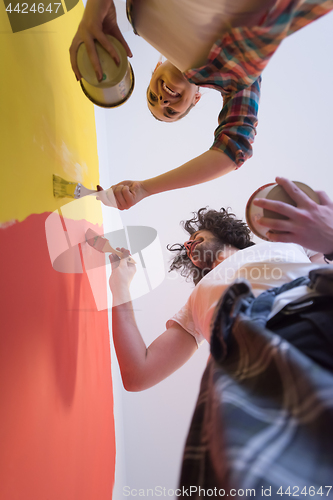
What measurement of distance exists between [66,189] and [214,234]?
69 centimetres

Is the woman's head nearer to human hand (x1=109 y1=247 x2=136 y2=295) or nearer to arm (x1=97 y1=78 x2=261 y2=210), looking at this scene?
arm (x1=97 y1=78 x2=261 y2=210)

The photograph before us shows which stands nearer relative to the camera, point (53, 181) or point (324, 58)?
point (53, 181)

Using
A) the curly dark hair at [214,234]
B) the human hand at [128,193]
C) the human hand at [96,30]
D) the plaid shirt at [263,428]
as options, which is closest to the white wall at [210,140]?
the curly dark hair at [214,234]

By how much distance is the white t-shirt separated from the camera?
2.41 ft

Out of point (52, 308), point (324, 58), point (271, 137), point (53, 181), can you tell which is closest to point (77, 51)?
point (53, 181)

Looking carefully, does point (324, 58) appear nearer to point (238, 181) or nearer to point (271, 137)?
point (271, 137)

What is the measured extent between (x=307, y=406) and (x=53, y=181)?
25.9 inches

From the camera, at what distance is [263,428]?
1.00 feet

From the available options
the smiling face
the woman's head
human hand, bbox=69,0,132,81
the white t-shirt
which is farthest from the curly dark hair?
human hand, bbox=69,0,132,81

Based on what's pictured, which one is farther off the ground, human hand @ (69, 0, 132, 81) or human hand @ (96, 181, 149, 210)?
human hand @ (69, 0, 132, 81)

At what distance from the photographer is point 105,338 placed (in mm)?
1186

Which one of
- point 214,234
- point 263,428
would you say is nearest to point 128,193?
point 263,428

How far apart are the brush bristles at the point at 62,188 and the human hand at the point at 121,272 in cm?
22

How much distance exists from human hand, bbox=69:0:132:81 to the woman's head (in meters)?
0.21
